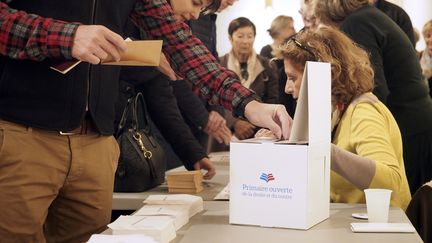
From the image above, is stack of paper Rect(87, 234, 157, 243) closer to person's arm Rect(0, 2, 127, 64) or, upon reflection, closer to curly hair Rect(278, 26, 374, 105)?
person's arm Rect(0, 2, 127, 64)

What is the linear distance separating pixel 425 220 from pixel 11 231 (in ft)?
3.40

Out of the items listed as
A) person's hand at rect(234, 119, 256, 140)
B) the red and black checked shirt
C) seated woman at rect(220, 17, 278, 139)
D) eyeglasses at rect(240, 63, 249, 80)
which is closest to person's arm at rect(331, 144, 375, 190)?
the red and black checked shirt

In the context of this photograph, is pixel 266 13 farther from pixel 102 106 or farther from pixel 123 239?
pixel 123 239

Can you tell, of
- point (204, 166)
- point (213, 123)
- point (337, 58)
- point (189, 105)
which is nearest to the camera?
point (337, 58)

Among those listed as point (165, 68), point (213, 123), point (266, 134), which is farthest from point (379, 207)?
point (213, 123)

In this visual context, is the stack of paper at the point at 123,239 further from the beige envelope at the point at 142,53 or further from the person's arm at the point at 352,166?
the person's arm at the point at 352,166

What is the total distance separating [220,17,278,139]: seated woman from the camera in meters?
5.11

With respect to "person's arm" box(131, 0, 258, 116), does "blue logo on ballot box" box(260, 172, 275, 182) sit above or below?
below

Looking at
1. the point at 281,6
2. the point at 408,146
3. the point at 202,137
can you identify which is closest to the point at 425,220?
the point at 408,146

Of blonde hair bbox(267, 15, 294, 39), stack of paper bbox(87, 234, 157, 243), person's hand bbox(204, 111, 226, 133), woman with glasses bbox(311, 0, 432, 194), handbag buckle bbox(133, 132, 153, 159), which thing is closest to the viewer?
stack of paper bbox(87, 234, 157, 243)

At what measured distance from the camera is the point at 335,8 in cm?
292

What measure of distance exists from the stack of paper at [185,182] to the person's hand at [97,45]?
976 mm

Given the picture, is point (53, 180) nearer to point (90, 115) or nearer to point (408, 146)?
point (90, 115)

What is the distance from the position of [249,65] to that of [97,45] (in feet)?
12.9
